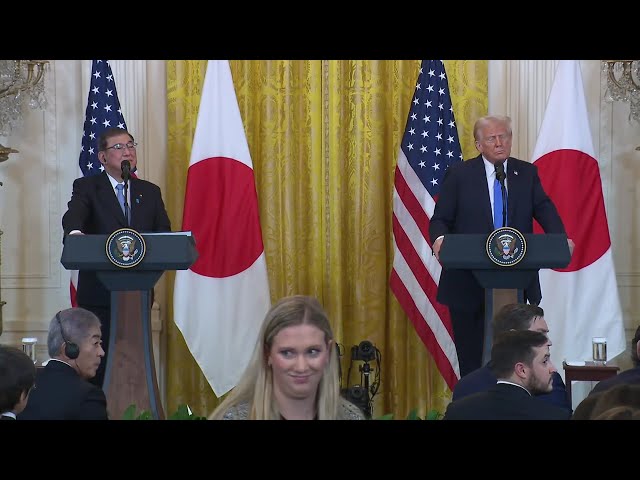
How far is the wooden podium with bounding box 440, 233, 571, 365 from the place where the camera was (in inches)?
193

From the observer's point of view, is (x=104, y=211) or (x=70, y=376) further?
(x=104, y=211)

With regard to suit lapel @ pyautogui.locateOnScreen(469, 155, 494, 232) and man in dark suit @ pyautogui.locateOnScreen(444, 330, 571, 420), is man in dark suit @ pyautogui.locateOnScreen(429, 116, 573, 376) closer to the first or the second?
suit lapel @ pyautogui.locateOnScreen(469, 155, 494, 232)

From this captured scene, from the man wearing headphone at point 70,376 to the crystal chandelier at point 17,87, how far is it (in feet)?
9.11

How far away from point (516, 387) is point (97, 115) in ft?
13.4

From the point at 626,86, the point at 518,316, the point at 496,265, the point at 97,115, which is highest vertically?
the point at 626,86

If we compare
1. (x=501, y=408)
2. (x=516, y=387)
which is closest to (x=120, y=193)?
(x=516, y=387)

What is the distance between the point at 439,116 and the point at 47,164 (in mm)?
2616

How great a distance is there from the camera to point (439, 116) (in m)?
6.75

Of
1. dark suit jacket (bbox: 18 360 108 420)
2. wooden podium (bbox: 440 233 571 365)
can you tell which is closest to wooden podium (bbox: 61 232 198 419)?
dark suit jacket (bbox: 18 360 108 420)

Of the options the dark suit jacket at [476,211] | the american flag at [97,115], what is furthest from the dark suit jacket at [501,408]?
the american flag at [97,115]

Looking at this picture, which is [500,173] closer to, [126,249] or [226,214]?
[126,249]

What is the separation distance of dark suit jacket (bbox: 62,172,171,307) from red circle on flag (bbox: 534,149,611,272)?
8.09 ft

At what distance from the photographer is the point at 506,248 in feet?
16.1

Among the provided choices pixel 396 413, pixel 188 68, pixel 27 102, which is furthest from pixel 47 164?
pixel 396 413
